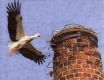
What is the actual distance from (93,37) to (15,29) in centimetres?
150

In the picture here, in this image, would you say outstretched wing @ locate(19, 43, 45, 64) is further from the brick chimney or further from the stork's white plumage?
the brick chimney

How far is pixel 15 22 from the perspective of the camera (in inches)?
251

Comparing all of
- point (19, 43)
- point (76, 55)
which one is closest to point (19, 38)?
point (19, 43)

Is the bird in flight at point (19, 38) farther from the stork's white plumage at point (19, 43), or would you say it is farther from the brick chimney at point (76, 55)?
the brick chimney at point (76, 55)

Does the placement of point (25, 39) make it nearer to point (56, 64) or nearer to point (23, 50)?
point (23, 50)

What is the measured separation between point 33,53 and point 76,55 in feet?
3.71

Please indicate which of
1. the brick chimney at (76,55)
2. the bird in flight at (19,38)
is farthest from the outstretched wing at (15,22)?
the brick chimney at (76,55)

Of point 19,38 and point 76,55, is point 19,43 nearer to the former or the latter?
point 19,38

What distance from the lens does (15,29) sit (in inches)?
249

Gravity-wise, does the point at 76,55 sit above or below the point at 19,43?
below

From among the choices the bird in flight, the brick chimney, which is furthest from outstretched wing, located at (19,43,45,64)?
the brick chimney

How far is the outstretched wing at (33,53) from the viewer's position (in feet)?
20.0

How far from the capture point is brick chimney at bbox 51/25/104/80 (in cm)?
501

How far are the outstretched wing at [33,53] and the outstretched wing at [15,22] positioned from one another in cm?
28
